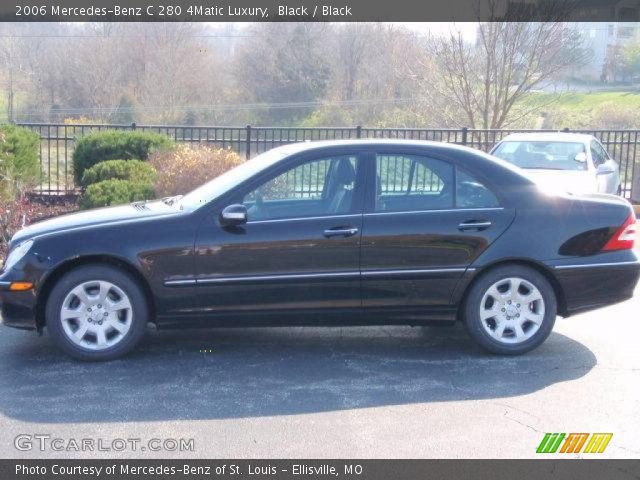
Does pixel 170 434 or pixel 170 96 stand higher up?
pixel 170 96

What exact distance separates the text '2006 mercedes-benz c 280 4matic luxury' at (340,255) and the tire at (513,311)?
0.4 inches

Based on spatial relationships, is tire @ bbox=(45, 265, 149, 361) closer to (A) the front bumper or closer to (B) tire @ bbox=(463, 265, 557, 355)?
(A) the front bumper

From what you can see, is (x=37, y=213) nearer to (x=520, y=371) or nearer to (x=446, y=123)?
(x=520, y=371)

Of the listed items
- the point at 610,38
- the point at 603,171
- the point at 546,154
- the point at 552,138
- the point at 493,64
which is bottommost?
the point at 603,171

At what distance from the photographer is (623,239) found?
6777 millimetres

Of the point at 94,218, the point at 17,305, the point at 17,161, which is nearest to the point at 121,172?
the point at 17,161

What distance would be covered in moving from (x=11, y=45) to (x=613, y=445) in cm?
2416

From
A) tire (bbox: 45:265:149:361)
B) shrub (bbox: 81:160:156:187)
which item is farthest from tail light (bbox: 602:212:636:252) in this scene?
Result: shrub (bbox: 81:160:156:187)

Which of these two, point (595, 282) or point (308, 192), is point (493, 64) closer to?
point (595, 282)

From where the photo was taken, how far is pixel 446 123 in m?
22.9

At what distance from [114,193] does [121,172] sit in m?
1.24

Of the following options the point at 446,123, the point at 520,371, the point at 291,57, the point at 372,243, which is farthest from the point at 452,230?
the point at 291,57

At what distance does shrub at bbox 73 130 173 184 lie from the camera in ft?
44.1

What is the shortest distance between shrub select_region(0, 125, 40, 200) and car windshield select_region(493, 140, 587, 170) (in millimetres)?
6946
